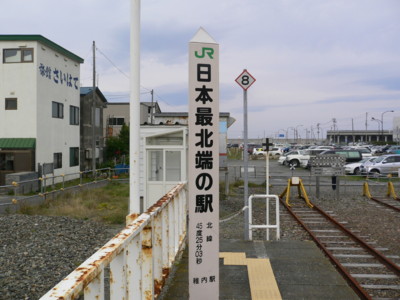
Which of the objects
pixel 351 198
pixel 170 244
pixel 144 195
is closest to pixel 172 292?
pixel 170 244

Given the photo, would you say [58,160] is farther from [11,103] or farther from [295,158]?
[295,158]

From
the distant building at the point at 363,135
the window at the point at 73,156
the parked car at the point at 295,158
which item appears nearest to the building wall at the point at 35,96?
the window at the point at 73,156

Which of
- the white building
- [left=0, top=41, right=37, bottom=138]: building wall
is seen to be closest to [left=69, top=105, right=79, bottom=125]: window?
the white building

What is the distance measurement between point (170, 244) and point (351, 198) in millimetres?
13825

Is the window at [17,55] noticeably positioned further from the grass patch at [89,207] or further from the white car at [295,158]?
the white car at [295,158]

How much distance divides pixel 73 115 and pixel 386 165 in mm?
21447

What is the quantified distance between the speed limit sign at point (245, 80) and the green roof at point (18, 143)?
16.1m

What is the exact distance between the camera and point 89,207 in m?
15.2

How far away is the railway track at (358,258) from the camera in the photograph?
6320 mm

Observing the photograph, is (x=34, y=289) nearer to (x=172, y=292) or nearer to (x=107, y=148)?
(x=172, y=292)

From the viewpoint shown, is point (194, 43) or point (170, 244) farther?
point (170, 244)

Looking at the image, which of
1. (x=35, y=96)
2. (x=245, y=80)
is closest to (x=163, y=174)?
(x=245, y=80)

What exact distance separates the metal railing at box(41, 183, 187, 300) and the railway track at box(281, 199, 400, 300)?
118 inches

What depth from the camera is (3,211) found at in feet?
46.0
